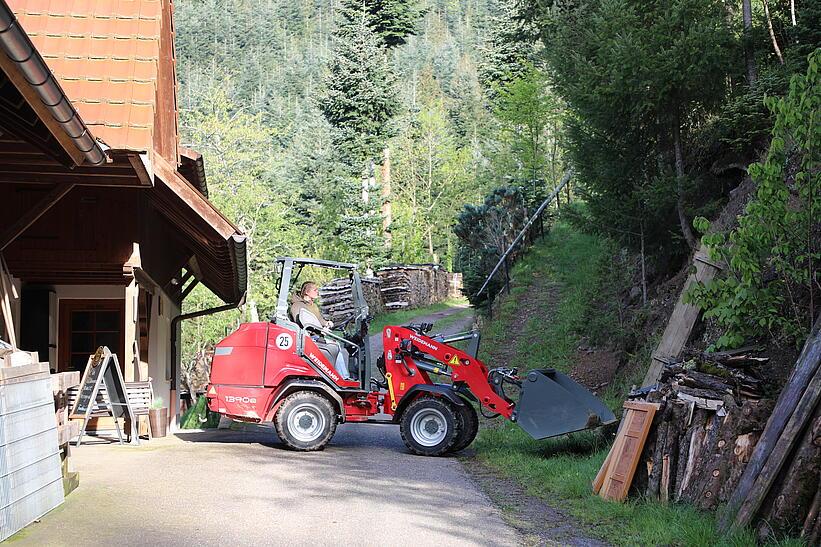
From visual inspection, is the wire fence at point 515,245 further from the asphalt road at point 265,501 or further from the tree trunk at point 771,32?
the asphalt road at point 265,501

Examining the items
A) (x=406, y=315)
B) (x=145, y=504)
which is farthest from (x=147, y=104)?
(x=406, y=315)

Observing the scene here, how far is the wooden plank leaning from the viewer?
6793 millimetres

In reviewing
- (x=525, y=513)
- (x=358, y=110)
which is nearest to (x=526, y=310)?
(x=525, y=513)

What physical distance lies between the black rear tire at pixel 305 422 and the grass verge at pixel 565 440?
221 centimetres

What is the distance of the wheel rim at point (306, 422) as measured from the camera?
12.8 m

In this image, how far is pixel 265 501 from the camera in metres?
8.37

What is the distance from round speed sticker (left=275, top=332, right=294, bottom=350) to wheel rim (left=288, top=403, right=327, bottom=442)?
0.86m

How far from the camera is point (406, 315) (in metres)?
41.8

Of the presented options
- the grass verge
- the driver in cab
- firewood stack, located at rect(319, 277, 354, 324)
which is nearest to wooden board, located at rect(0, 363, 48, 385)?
the grass verge

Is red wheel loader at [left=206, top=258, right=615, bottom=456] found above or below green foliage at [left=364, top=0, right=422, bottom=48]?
below

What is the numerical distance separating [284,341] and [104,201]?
11.3 feet

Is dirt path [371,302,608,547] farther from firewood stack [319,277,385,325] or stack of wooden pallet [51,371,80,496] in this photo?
firewood stack [319,277,385,325]

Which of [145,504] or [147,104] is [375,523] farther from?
[147,104]

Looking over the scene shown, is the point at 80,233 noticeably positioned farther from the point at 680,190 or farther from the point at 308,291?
the point at 680,190
